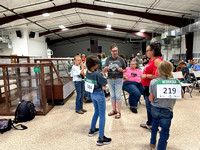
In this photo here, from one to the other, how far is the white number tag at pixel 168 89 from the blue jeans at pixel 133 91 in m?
1.81

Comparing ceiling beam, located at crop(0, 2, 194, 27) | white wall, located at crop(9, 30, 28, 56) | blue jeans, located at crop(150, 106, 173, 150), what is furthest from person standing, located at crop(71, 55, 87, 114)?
white wall, located at crop(9, 30, 28, 56)

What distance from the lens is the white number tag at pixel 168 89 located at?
5.28ft

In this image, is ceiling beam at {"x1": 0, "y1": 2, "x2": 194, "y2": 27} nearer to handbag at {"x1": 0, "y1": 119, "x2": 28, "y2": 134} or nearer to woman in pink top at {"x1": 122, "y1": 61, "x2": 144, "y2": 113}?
woman in pink top at {"x1": 122, "y1": 61, "x2": 144, "y2": 113}

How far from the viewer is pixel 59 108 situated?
3762 mm

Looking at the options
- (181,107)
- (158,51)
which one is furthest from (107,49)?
(158,51)

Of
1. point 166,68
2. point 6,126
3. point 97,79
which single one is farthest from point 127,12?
point 6,126

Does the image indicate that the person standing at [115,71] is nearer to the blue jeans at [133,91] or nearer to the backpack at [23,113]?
the blue jeans at [133,91]

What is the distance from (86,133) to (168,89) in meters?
1.63

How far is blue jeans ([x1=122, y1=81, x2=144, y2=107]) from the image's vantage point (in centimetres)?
341

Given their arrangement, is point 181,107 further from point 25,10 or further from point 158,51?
point 25,10

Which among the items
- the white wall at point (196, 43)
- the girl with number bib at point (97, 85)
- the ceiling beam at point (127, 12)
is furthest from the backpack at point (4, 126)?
the white wall at point (196, 43)

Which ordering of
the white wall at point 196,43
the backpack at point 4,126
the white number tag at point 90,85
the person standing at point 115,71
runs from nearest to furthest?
the white number tag at point 90,85, the backpack at point 4,126, the person standing at point 115,71, the white wall at point 196,43

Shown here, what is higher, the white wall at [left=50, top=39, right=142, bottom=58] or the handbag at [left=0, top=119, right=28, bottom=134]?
the white wall at [left=50, top=39, right=142, bottom=58]

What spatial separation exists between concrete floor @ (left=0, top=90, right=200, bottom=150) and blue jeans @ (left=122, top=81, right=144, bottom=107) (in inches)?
11.2
